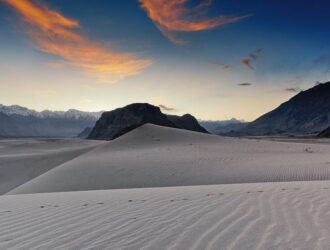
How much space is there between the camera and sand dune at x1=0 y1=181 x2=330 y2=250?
4.05m

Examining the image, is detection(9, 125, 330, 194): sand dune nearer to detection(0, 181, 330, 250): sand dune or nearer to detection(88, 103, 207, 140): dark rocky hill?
detection(0, 181, 330, 250): sand dune

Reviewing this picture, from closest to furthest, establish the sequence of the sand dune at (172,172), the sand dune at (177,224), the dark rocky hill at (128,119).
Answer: the sand dune at (177,224) → the sand dune at (172,172) → the dark rocky hill at (128,119)

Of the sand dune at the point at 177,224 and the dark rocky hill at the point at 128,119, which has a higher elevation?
the dark rocky hill at the point at 128,119

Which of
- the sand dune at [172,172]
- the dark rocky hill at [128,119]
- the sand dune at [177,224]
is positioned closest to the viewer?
the sand dune at [177,224]

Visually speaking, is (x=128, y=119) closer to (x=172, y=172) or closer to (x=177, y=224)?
(x=172, y=172)

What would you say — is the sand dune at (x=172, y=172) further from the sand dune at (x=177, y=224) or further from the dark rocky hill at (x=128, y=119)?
the dark rocky hill at (x=128, y=119)

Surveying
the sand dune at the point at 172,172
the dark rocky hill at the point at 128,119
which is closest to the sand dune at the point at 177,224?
the sand dune at the point at 172,172

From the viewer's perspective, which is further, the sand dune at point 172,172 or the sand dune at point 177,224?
the sand dune at point 172,172

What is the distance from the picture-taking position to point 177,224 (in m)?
4.87

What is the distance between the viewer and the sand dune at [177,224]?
4.05 meters

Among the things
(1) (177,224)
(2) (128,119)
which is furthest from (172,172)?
(2) (128,119)

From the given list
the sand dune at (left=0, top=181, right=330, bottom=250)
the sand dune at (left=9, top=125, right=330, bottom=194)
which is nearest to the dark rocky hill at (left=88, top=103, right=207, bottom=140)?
the sand dune at (left=9, top=125, right=330, bottom=194)

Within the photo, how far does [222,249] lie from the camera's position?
3770 mm

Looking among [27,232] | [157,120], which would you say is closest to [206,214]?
[27,232]
